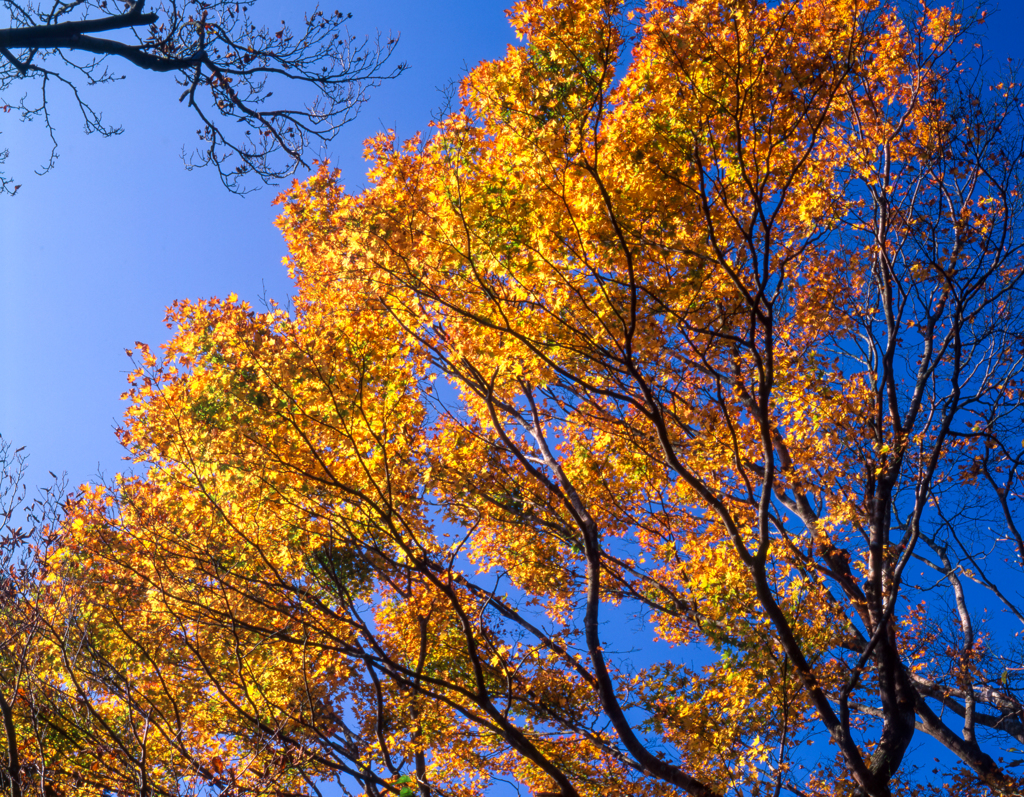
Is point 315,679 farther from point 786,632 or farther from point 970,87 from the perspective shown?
point 970,87

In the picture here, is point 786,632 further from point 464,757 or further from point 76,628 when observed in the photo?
point 76,628

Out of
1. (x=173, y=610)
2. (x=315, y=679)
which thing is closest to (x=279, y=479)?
(x=173, y=610)

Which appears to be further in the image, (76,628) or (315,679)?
(315,679)

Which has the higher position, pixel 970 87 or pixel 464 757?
pixel 970 87

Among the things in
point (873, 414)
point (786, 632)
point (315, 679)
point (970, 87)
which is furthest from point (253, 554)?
point (970, 87)

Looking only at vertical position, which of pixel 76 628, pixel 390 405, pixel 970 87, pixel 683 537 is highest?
pixel 970 87

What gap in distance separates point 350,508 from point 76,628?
323 centimetres

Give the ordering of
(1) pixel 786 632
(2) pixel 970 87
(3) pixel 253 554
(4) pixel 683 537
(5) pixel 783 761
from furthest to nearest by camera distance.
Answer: (4) pixel 683 537, (2) pixel 970 87, (3) pixel 253 554, (5) pixel 783 761, (1) pixel 786 632

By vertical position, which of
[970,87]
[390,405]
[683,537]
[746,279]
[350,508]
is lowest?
[350,508]

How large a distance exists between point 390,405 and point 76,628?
4.27 metres

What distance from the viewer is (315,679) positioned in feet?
29.8

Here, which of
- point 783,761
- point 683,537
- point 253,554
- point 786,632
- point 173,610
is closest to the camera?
point 786,632

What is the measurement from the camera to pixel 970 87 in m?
8.94

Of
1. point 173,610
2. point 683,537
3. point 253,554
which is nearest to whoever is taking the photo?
point 173,610
